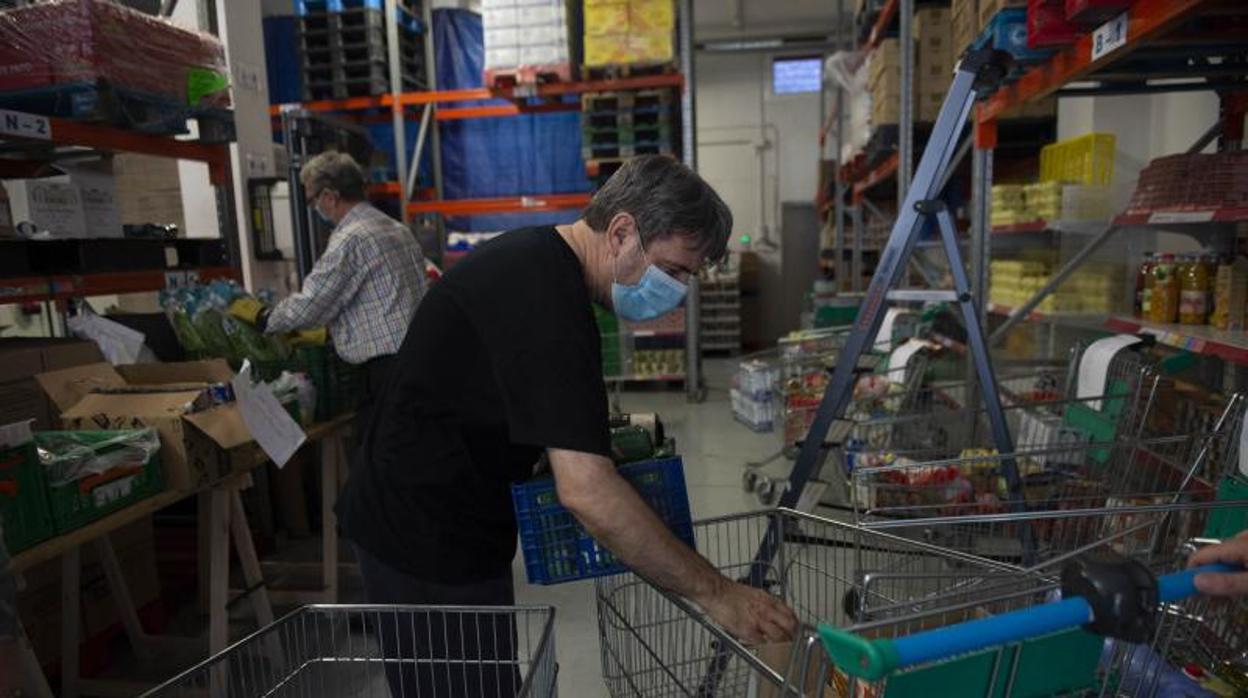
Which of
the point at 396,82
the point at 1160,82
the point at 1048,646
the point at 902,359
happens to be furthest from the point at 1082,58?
the point at 396,82

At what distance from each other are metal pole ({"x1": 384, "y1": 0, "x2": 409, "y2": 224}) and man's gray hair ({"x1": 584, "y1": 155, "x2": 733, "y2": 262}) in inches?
263

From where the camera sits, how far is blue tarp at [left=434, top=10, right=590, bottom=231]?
8.23 metres

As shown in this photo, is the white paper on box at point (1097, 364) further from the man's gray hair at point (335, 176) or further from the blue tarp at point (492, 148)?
the blue tarp at point (492, 148)

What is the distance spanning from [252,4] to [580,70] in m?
2.97

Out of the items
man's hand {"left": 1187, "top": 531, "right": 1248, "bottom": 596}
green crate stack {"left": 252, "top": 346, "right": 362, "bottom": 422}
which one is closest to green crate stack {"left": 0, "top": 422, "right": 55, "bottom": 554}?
green crate stack {"left": 252, "top": 346, "right": 362, "bottom": 422}

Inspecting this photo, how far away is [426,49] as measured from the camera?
8.47m

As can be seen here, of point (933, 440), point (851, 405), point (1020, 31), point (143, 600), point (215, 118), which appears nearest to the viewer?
point (1020, 31)

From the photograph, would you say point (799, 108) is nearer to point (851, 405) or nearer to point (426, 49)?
point (426, 49)

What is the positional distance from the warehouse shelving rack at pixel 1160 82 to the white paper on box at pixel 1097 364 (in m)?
0.16

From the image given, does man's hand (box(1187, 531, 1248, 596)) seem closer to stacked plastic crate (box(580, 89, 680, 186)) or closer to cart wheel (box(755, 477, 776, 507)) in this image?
cart wheel (box(755, 477, 776, 507))

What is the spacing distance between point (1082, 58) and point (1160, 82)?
171cm

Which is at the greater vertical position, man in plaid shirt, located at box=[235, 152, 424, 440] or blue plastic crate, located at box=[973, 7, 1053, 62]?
blue plastic crate, located at box=[973, 7, 1053, 62]

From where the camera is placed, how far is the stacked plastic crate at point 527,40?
22.1 feet

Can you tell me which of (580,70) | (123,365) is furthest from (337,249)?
(580,70)
